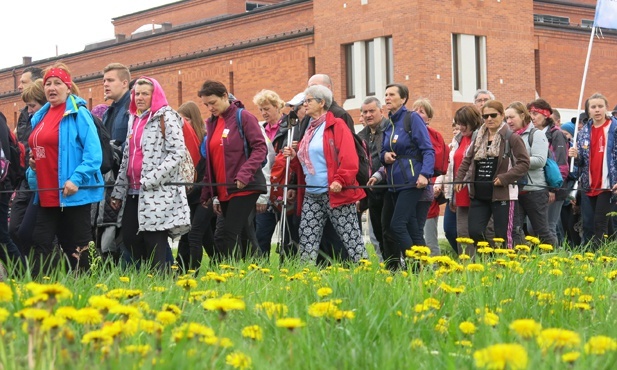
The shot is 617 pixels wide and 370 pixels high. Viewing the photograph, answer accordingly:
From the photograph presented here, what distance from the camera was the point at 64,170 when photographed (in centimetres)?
1015

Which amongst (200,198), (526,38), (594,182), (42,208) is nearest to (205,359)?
(42,208)

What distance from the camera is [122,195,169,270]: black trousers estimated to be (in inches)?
408

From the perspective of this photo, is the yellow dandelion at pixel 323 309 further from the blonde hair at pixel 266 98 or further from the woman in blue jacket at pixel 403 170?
the blonde hair at pixel 266 98

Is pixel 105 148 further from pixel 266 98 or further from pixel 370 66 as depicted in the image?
pixel 370 66

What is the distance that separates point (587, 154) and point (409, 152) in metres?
3.43

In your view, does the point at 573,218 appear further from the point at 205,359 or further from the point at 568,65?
the point at 568,65

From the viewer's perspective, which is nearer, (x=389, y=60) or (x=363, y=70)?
(x=389, y=60)

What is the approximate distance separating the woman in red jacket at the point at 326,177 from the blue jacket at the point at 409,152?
3.00ft

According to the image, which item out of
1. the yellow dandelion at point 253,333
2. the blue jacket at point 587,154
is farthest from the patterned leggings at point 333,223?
the yellow dandelion at point 253,333

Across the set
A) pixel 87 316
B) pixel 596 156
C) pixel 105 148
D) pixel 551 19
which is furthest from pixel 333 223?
pixel 551 19

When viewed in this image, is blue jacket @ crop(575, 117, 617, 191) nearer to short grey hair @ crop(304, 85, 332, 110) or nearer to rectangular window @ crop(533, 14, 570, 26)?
short grey hair @ crop(304, 85, 332, 110)

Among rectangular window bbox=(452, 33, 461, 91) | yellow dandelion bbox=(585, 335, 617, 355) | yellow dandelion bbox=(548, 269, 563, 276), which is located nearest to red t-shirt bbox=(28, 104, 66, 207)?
yellow dandelion bbox=(548, 269, 563, 276)

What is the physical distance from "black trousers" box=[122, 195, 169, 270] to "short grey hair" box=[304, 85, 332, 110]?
90.1 inches

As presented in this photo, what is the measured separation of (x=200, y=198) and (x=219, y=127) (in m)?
0.97
